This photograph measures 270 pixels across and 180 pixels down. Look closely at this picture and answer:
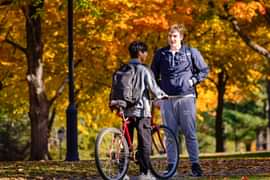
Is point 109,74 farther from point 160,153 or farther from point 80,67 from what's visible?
point 160,153

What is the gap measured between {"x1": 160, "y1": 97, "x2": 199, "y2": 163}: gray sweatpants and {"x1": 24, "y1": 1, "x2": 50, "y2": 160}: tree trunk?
1160 centimetres

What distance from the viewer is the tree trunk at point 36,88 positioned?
854 inches

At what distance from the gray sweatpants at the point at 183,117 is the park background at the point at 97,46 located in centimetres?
393

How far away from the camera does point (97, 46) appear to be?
→ 84.0ft

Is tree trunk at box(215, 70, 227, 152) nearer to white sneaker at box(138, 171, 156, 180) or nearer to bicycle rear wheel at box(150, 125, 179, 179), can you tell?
bicycle rear wheel at box(150, 125, 179, 179)

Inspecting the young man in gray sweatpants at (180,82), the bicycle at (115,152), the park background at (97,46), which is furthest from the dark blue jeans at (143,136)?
the park background at (97,46)

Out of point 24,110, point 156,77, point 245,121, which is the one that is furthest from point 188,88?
point 245,121

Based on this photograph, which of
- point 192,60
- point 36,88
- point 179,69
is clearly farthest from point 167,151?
point 36,88

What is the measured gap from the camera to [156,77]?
403 inches

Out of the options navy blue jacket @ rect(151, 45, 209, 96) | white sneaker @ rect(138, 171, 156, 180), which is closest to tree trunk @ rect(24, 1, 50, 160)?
navy blue jacket @ rect(151, 45, 209, 96)

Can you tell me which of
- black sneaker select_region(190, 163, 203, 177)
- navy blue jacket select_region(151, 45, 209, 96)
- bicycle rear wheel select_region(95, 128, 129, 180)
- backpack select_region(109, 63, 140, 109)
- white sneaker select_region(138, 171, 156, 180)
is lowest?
white sneaker select_region(138, 171, 156, 180)

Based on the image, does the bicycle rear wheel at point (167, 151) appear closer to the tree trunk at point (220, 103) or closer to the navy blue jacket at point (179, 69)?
the navy blue jacket at point (179, 69)

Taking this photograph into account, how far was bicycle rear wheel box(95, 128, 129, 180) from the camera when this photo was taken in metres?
8.92

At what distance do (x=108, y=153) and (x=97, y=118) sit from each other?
102ft
